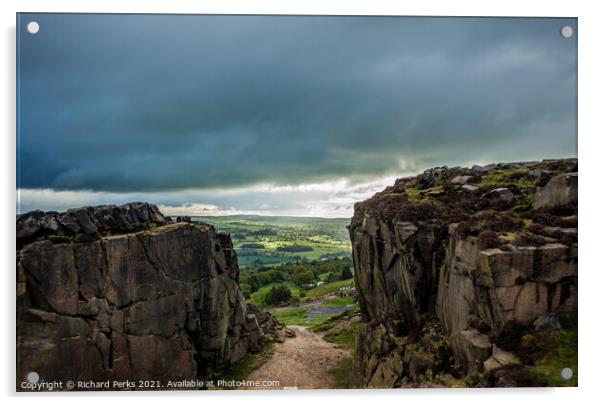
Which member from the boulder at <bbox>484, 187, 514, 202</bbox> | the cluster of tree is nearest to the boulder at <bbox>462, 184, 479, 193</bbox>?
the boulder at <bbox>484, 187, 514, 202</bbox>

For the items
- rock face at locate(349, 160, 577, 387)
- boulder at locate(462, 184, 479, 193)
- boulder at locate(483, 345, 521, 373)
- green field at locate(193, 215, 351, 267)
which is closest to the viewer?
boulder at locate(483, 345, 521, 373)

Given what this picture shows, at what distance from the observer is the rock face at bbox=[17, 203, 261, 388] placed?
1222 centimetres

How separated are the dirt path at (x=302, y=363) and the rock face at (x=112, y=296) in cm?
214

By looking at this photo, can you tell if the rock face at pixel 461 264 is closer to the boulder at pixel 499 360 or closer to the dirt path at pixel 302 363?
the boulder at pixel 499 360

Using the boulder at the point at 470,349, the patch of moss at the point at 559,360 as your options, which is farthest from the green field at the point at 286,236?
the patch of moss at the point at 559,360

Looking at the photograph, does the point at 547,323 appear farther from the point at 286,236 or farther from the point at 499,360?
the point at 286,236

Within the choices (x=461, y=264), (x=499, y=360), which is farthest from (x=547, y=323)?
(x=461, y=264)

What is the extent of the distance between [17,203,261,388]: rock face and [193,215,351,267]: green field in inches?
65.4

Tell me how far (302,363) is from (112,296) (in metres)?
7.43

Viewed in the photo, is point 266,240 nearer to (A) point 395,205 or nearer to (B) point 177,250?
(B) point 177,250

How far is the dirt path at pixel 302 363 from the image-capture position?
13258mm

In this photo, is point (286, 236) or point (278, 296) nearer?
point (286, 236)

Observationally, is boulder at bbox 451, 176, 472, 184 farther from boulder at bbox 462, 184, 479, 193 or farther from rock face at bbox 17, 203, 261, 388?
rock face at bbox 17, 203, 261, 388

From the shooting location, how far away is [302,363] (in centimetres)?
1616
